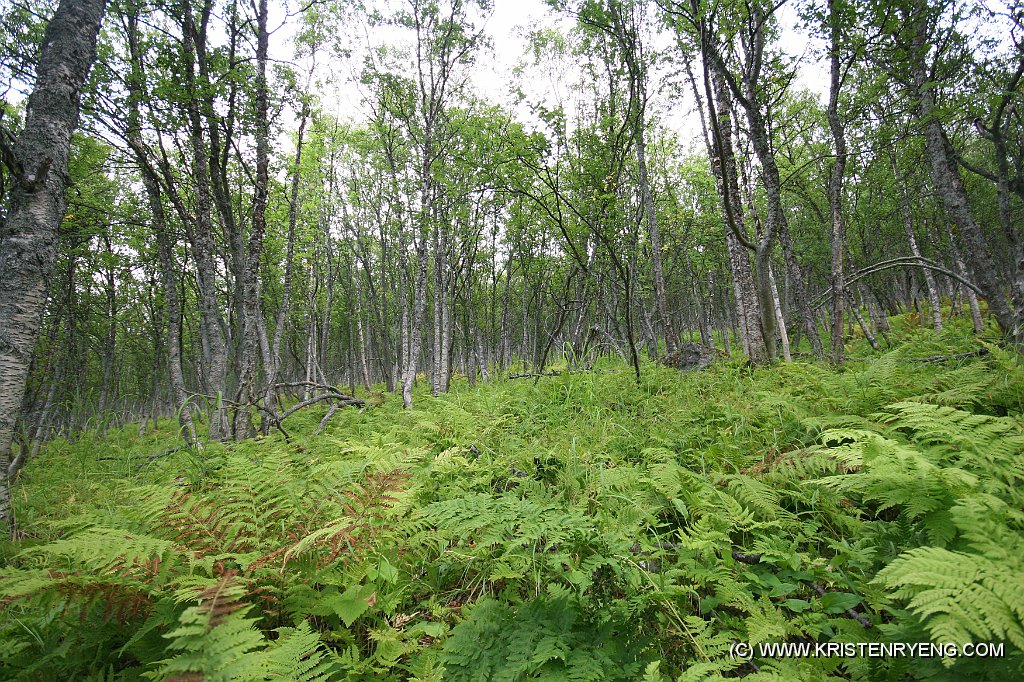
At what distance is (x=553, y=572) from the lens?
2322 mm

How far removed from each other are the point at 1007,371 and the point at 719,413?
2.45 metres

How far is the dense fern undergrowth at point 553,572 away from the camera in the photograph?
5.19 feet

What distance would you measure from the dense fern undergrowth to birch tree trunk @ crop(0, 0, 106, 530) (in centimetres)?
142

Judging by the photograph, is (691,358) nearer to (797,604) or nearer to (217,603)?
(797,604)

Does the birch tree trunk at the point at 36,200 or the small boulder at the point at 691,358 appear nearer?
the birch tree trunk at the point at 36,200

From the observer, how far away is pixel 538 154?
282 inches

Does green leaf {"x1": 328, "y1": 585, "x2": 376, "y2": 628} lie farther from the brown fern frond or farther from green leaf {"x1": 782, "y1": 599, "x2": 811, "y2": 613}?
green leaf {"x1": 782, "y1": 599, "x2": 811, "y2": 613}

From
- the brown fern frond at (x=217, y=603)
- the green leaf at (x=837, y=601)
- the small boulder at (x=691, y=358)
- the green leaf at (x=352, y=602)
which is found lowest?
the green leaf at (x=837, y=601)

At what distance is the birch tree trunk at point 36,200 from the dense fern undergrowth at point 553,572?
142 centimetres

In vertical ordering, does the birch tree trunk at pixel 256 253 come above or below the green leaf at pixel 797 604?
above

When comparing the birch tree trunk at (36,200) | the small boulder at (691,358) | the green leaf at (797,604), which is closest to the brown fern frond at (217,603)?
the green leaf at (797,604)

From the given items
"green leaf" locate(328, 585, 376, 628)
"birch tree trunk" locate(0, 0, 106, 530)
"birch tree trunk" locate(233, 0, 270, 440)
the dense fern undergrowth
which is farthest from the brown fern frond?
"birch tree trunk" locate(233, 0, 270, 440)

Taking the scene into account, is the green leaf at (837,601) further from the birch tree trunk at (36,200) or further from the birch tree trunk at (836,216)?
the birch tree trunk at (36,200)

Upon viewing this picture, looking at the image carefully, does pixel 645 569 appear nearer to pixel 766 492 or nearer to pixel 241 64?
pixel 766 492
